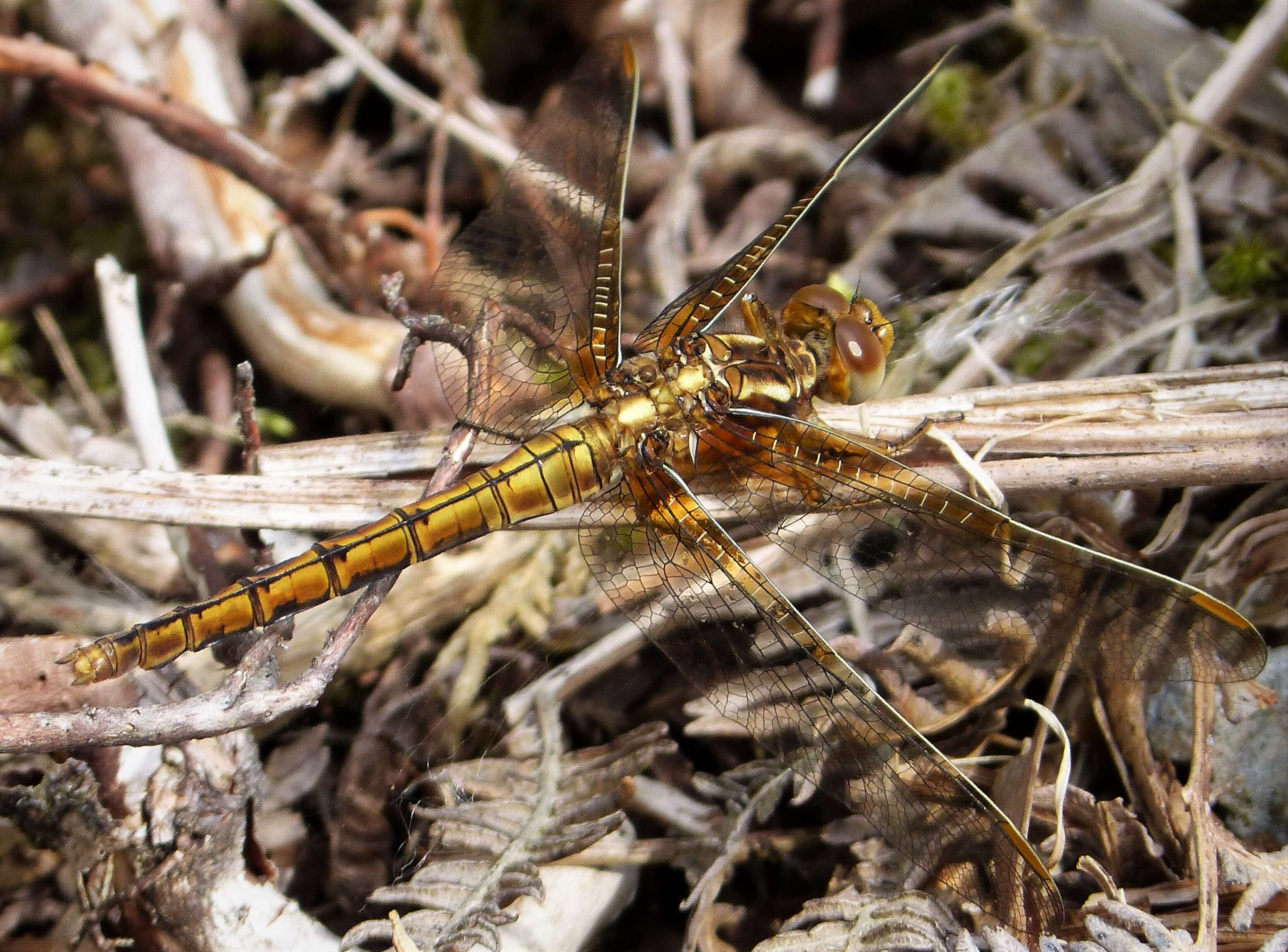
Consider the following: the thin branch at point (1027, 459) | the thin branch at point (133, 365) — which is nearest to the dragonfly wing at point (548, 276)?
the thin branch at point (1027, 459)

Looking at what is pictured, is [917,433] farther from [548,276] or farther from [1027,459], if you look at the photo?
[548,276]

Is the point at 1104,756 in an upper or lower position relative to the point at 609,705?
lower

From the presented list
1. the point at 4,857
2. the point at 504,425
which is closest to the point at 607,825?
the point at 504,425

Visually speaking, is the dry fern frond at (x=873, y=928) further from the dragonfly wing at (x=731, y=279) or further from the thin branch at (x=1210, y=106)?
the thin branch at (x=1210, y=106)

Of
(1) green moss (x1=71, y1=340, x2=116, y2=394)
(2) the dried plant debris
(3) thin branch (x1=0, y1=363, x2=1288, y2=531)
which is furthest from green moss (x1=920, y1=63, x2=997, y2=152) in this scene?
(1) green moss (x1=71, y1=340, x2=116, y2=394)

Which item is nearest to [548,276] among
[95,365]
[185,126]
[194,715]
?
[194,715]

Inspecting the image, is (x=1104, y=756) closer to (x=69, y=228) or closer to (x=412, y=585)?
(x=412, y=585)

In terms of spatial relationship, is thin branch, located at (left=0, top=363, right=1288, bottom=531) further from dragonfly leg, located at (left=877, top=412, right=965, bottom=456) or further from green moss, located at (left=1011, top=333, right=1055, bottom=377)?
green moss, located at (left=1011, top=333, right=1055, bottom=377)
